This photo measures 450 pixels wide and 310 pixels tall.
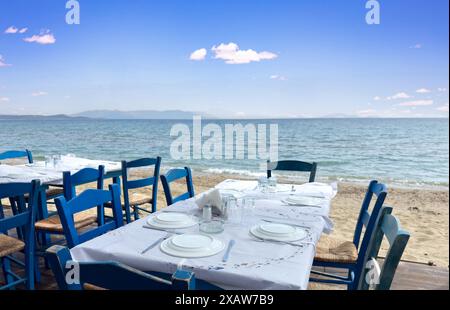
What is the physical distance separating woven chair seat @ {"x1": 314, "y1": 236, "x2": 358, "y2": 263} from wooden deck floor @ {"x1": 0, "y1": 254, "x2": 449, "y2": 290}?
0.36m

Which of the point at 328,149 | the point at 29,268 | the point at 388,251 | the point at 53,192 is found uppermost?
the point at 388,251

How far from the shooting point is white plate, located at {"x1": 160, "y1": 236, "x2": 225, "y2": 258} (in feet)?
3.46

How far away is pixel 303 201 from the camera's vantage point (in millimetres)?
1788

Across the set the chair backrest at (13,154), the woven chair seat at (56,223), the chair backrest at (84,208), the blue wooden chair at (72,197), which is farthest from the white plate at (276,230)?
the chair backrest at (13,154)

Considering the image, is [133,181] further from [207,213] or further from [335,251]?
[335,251]

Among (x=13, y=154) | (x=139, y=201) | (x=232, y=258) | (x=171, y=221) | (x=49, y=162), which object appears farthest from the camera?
(x=13, y=154)

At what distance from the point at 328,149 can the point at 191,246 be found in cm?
1669

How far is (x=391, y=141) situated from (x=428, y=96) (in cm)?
860

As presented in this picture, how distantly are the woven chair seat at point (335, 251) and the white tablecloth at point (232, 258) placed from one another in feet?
1.50

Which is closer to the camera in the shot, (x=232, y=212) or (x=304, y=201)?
(x=232, y=212)

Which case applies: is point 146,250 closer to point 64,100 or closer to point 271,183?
point 271,183

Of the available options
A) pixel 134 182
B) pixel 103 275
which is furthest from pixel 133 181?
pixel 103 275

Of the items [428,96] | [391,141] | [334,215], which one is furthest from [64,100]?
[428,96]

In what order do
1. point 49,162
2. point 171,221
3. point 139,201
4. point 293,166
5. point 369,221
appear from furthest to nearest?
point 49,162 → point 139,201 → point 293,166 → point 369,221 → point 171,221
